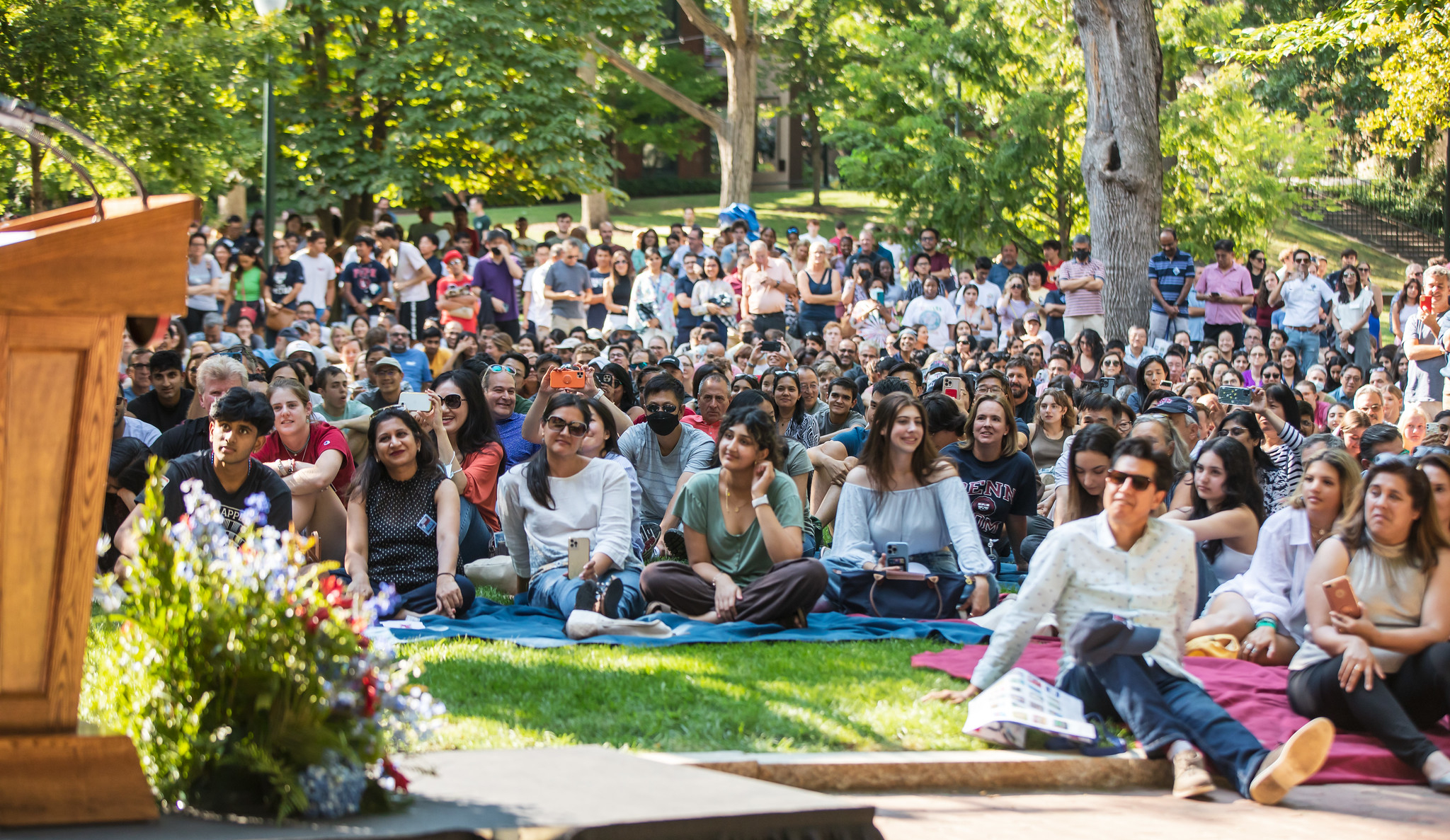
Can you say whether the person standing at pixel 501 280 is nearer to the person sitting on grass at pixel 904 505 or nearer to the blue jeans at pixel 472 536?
the blue jeans at pixel 472 536

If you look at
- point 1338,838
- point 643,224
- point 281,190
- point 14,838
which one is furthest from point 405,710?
point 643,224

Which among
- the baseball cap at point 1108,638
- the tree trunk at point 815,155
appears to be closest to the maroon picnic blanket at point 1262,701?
→ the baseball cap at point 1108,638

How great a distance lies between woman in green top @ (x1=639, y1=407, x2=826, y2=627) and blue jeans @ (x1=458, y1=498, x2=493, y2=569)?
4.59 ft

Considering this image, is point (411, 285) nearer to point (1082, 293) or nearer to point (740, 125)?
point (1082, 293)

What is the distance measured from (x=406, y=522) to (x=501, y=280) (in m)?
10.8

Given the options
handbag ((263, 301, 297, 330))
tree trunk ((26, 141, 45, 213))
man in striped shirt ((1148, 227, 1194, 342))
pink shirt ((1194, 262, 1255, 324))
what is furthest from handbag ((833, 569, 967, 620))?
pink shirt ((1194, 262, 1255, 324))

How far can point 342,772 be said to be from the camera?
11.9ft

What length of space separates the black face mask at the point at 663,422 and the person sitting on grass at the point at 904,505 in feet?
5.89

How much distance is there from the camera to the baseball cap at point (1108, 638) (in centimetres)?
573

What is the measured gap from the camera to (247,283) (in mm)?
16031

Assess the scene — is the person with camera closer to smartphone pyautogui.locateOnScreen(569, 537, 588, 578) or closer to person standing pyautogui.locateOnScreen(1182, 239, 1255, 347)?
smartphone pyautogui.locateOnScreen(569, 537, 588, 578)

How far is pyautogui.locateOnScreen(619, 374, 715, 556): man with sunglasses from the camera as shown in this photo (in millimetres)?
9992

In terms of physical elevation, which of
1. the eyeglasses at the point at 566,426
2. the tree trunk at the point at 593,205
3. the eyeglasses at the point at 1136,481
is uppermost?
the tree trunk at the point at 593,205

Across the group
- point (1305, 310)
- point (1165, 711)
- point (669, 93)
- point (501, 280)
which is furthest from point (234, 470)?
point (669, 93)
